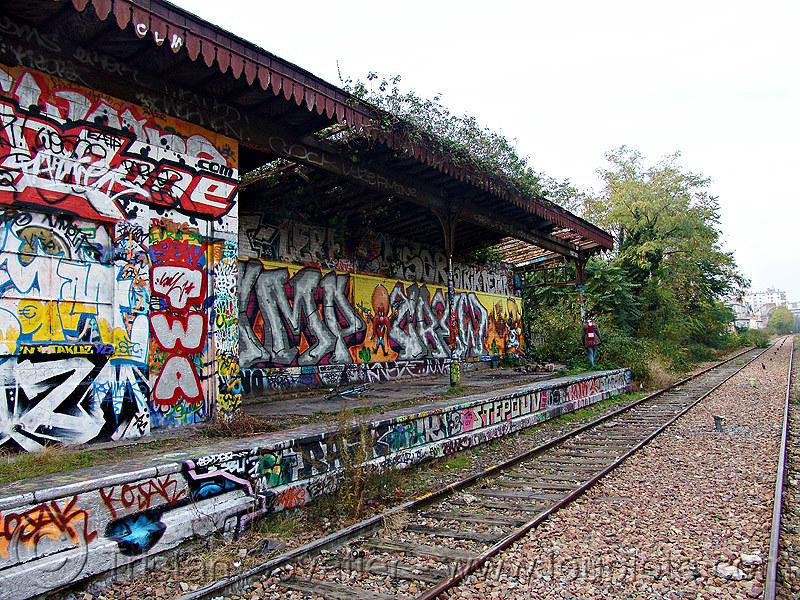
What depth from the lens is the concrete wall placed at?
3.73 meters

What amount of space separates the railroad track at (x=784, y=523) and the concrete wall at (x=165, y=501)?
3.84 meters

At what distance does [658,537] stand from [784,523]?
144 cm

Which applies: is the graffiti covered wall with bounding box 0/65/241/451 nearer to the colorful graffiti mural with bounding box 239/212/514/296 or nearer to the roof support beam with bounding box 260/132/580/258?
the roof support beam with bounding box 260/132/580/258

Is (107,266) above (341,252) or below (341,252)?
below

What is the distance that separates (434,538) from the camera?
199 inches

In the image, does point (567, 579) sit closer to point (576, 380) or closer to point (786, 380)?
point (576, 380)

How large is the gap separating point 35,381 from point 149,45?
12.9ft

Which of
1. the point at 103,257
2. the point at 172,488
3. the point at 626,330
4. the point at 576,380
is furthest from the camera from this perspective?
the point at 626,330

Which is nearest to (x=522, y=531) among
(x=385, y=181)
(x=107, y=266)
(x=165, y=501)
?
(x=165, y=501)

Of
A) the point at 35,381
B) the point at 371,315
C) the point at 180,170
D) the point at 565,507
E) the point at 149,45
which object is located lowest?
the point at 565,507

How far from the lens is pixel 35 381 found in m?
5.75

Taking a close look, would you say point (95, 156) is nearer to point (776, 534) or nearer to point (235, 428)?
point (235, 428)

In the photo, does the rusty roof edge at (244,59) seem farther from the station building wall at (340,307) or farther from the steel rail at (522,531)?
the steel rail at (522,531)

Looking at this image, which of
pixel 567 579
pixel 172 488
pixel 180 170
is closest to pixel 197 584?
pixel 172 488
